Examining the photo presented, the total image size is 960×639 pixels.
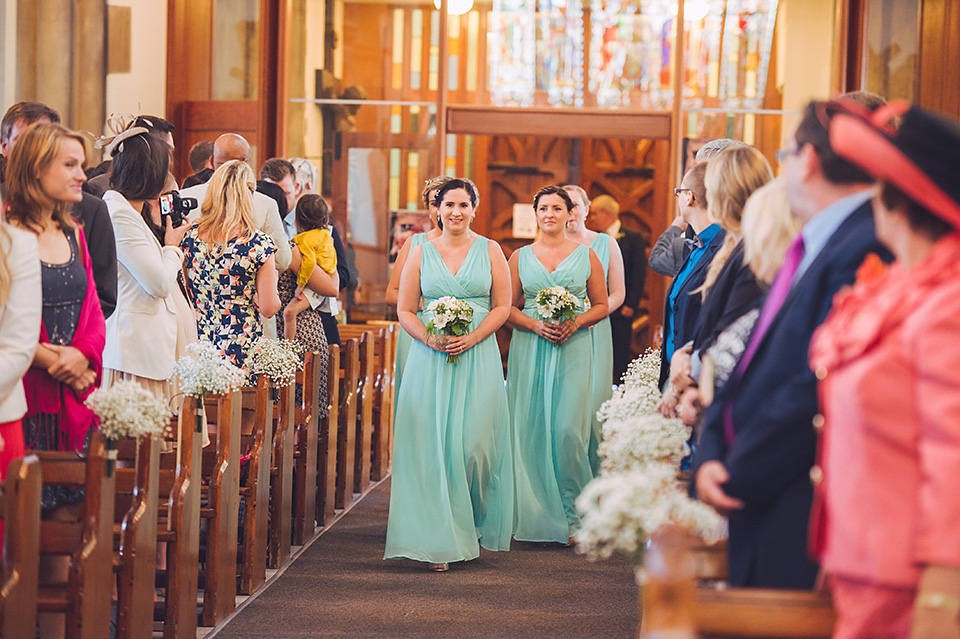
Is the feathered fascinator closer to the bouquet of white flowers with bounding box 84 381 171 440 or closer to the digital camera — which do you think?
the digital camera

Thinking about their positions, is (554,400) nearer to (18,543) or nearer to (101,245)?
(101,245)

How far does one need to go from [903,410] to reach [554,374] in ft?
15.1

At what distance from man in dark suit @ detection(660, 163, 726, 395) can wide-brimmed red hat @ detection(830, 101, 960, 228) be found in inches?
84.9

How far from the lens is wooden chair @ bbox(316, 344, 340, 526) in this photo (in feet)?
21.2

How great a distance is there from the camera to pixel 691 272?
4.20 m

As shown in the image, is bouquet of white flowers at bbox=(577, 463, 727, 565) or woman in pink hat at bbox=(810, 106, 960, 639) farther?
bouquet of white flowers at bbox=(577, 463, 727, 565)

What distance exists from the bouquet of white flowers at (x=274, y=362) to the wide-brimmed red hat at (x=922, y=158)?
145 inches

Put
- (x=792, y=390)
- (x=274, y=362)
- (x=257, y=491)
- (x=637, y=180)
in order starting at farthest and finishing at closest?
1. (x=637, y=180)
2. (x=274, y=362)
3. (x=257, y=491)
4. (x=792, y=390)

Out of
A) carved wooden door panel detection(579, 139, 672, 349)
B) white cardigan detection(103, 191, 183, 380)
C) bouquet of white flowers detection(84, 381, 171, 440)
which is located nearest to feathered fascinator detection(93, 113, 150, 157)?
white cardigan detection(103, 191, 183, 380)

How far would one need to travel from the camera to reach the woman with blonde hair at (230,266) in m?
5.39

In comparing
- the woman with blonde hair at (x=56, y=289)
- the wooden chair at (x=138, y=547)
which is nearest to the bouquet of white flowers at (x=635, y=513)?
the wooden chair at (x=138, y=547)

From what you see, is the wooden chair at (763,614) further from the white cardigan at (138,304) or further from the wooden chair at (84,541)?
the white cardigan at (138,304)

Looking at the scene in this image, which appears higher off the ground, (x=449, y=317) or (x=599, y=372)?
(x=449, y=317)

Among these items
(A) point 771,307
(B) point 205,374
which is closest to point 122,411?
(B) point 205,374
